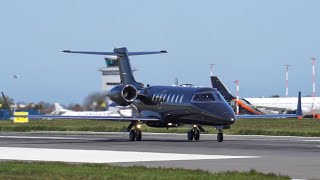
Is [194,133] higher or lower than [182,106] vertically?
lower

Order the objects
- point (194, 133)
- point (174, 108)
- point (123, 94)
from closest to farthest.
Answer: point (174, 108) < point (194, 133) < point (123, 94)

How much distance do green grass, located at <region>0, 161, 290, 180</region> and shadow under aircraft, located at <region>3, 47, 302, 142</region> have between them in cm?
1758

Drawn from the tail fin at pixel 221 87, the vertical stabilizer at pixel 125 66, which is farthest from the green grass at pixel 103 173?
the tail fin at pixel 221 87

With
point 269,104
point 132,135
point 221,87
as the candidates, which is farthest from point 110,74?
point 132,135

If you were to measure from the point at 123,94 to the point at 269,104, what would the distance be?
80354 mm

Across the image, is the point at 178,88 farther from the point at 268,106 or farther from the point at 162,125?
the point at 268,106

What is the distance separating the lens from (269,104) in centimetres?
12075

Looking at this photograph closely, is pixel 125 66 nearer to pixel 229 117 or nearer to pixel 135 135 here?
pixel 135 135

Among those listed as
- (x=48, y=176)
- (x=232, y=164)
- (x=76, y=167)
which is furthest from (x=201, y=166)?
(x=48, y=176)

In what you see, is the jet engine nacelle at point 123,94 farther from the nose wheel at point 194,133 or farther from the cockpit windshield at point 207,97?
the cockpit windshield at point 207,97

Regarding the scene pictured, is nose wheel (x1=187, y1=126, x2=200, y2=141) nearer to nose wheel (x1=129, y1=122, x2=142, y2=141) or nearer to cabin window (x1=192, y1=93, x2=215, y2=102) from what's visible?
cabin window (x1=192, y1=93, x2=215, y2=102)

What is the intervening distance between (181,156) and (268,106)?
95.6 metres

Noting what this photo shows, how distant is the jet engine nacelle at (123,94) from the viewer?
4256 cm

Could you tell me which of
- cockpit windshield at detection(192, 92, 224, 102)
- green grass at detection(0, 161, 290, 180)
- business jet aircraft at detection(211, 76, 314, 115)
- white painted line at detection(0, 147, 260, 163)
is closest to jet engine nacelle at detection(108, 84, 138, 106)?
cockpit windshield at detection(192, 92, 224, 102)
